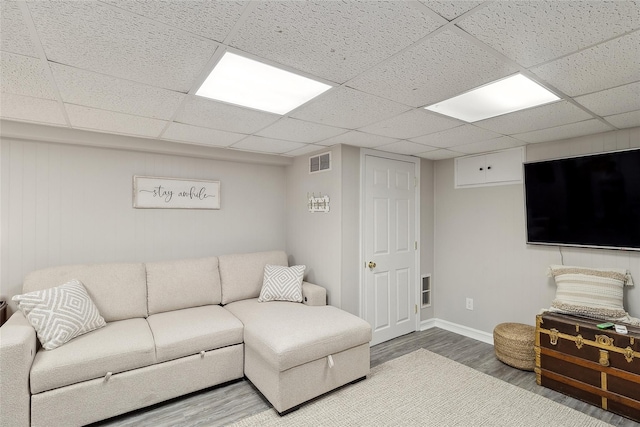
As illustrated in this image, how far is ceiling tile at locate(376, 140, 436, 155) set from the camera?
130 inches

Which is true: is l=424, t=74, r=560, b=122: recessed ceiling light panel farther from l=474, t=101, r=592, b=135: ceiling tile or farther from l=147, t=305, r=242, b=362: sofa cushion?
l=147, t=305, r=242, b=362: sofa cushion

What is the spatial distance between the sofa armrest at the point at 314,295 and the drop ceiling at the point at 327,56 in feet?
5.66

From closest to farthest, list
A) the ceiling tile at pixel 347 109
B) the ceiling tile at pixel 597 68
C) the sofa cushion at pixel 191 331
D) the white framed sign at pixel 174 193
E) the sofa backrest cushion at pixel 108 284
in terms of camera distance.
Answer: the ceiling tile at pixel 597 68, the ceiling tile at pixel 347 109, the sofa cushion at pixel 191 331, the sofa backrest cushion at pixel 108 284, the white framed sign at pixel 174 193

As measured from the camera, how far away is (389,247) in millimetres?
3758

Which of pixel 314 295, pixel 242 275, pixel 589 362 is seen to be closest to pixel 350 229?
pixel 314 295

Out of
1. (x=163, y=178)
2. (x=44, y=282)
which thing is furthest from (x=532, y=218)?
(x=44, y=282)

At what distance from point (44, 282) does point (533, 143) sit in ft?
15.4

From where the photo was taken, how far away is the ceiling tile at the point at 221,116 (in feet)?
7.06

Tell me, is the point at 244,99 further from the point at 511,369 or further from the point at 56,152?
the point at 511,369

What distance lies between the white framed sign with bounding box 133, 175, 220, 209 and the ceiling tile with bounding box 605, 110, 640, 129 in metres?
3.69

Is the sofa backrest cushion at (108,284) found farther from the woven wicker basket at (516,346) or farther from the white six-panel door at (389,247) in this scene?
the woven wicker basket at (516,346)

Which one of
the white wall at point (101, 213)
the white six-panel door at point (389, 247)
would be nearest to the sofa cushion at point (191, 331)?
the white wall at point (101, 213)

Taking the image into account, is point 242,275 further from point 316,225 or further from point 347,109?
point 347,109

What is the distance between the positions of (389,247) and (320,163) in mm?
1275
